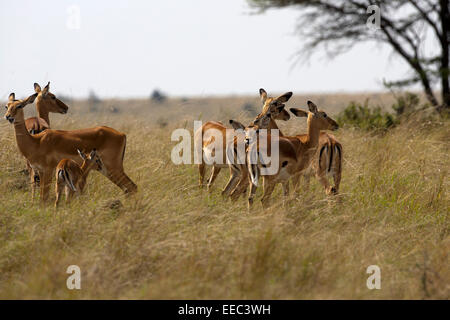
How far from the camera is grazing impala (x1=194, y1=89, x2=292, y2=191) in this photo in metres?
7.70

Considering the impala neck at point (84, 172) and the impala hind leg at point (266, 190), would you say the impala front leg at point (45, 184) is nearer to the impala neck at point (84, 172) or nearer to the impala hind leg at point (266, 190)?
the impala neck at point (84, 172)

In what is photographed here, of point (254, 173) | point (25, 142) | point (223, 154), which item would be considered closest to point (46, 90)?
point (25, 142)

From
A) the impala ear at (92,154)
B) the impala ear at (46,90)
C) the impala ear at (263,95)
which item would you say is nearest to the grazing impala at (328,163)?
the impala ear at (263,95)

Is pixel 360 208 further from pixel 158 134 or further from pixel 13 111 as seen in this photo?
pixel 158 134

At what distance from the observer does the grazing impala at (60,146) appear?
7.23 m

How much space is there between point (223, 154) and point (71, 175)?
2.01 meters

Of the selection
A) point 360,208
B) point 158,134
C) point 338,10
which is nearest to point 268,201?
point 360,208

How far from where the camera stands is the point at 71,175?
22.0 feet

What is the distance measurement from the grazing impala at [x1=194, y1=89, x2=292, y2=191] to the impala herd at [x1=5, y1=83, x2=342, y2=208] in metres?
0.01

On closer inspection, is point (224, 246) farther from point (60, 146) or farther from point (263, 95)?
point (263, 95)

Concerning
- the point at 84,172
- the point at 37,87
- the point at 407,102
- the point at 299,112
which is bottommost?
the point at 84,172

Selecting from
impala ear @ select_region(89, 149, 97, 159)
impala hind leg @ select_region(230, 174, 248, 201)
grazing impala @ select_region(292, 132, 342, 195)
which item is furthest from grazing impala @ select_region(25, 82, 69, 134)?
grazing impala @ select_region(292, 132, 342, 195)

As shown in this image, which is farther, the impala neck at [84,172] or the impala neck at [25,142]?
the impala neck at [25,142]
